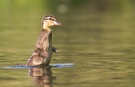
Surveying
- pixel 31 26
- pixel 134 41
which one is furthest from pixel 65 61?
pixel 31 26

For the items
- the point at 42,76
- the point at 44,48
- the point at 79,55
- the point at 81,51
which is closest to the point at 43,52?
the point at 44,48

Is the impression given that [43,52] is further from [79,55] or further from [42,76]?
[79,55]

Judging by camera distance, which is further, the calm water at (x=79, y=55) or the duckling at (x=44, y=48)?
the duckling at (x=44, y=48)

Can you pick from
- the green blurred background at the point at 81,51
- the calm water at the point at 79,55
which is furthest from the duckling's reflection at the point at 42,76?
the green blurred background at the point at 81,51

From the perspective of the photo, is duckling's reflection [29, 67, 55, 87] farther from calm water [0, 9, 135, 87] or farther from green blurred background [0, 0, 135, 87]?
green blurred background [0, 0, 135, 87]

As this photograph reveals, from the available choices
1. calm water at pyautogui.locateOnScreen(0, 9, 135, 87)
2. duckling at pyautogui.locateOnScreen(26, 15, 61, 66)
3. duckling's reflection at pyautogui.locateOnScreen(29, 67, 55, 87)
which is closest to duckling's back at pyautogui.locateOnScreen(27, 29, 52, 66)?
duckling at pyautogui.locateOnScreen(26, 15, 61, 66)

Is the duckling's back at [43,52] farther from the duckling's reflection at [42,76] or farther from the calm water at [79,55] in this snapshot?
the calm water at [79,55]

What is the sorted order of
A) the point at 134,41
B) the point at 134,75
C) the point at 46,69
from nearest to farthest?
the point at 134,75 → the point at 46,69 → the point at 134,41

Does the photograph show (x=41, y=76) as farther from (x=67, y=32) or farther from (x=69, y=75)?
(x=67, y=32)

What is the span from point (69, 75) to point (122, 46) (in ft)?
19.9

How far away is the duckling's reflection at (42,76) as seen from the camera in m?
11.8

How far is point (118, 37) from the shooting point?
2222 cm

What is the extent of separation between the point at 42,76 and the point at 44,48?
1724 millimetres

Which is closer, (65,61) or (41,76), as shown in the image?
(41,76)
